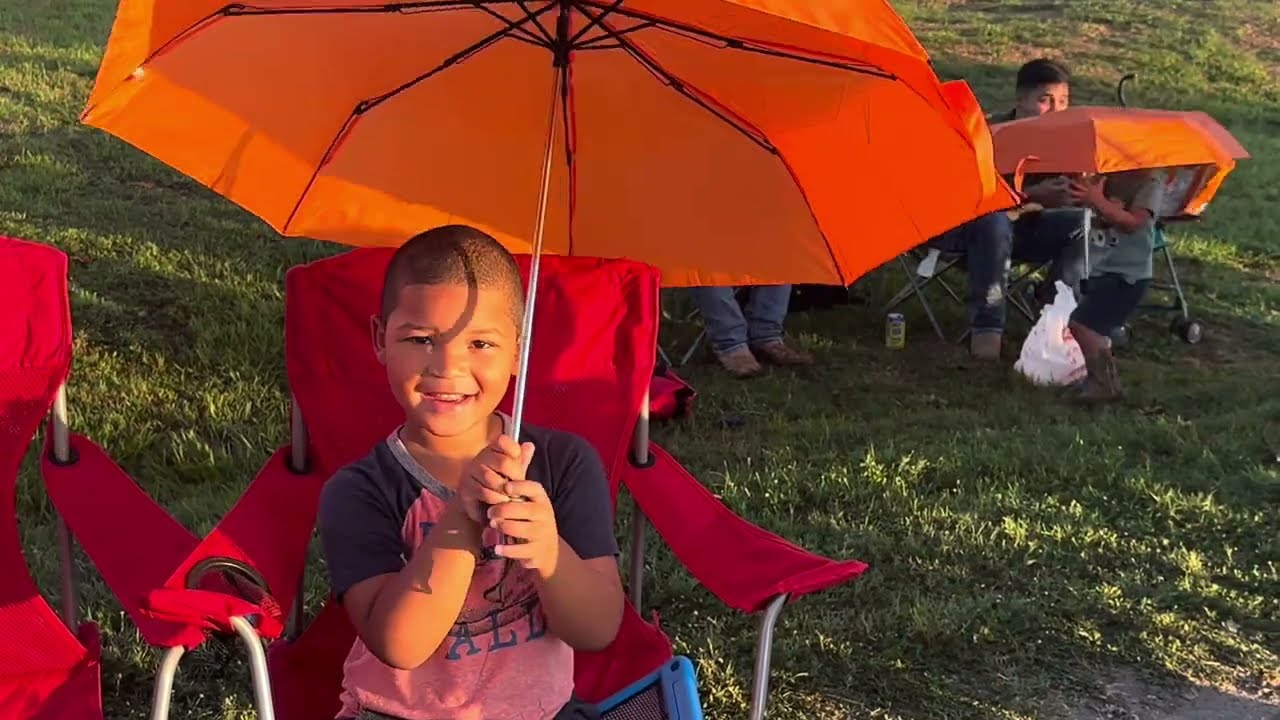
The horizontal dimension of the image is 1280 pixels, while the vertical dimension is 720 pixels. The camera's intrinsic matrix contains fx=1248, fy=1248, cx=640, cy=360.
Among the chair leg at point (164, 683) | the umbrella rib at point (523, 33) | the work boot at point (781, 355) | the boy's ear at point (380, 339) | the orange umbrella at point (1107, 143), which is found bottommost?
the work boot at point (781, 355)

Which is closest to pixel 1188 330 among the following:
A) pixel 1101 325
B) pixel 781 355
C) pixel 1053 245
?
pixel 1053 245

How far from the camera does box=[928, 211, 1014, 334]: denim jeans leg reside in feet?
20.9

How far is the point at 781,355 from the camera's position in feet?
20.1

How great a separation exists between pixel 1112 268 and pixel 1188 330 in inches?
40.9

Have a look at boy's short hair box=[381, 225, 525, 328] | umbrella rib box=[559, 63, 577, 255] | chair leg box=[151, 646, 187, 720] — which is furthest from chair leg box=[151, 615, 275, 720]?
umbrella rib box=[559, 63, 577, 255]

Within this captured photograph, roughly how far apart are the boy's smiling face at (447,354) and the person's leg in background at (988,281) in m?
4.80

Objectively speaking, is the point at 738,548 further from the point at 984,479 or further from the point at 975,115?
the point at 984,479

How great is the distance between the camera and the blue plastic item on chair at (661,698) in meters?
2.17

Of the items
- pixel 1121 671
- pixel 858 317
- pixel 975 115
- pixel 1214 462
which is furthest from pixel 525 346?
pixel 858 317

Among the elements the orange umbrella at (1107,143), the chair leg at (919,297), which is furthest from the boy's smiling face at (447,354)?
the chair leg at (919,297)

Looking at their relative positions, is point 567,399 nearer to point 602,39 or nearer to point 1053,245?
point 602,39

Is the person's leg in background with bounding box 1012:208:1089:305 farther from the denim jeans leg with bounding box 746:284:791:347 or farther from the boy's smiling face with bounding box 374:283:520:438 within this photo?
the boy's smiling face with bounding box 374:283:520:438

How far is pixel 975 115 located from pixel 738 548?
923mm

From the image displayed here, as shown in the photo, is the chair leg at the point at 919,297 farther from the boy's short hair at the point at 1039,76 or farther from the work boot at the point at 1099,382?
the boy's short hair at the point at 1039,76
